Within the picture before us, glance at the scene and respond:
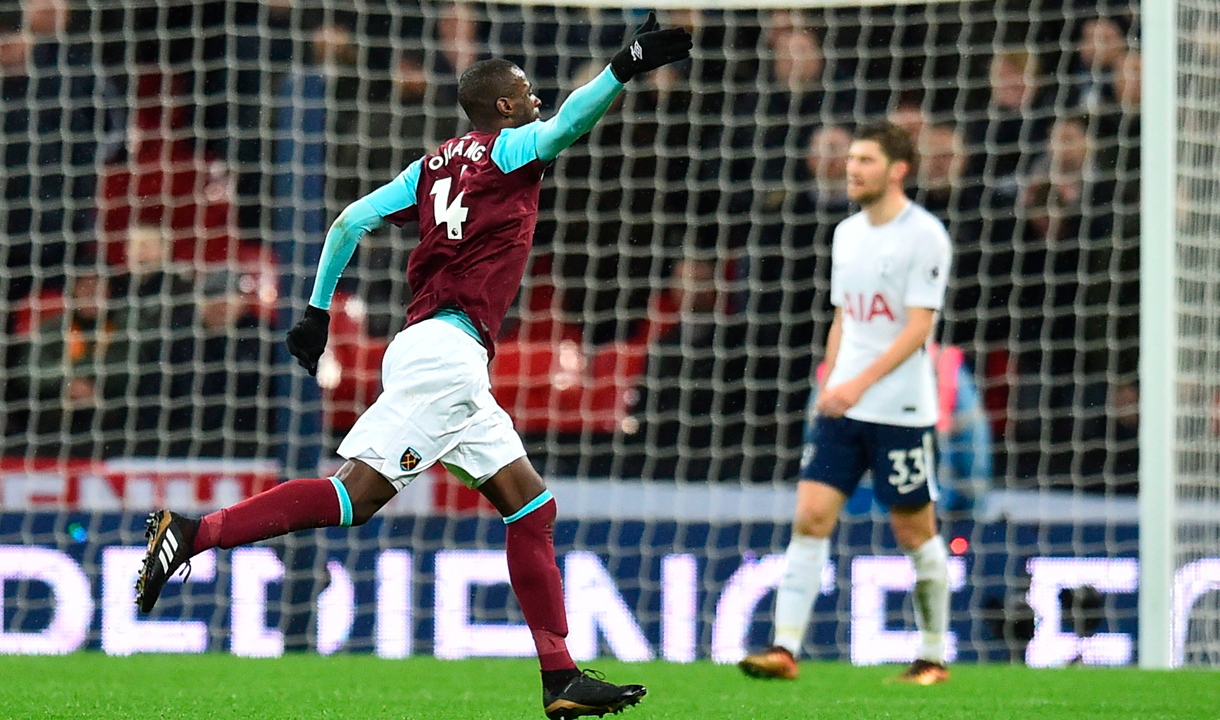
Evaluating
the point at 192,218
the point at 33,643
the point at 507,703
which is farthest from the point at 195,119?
the point at 507,703

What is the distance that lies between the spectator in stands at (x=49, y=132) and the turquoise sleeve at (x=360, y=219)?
399 cm

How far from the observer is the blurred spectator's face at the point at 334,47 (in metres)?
7.66

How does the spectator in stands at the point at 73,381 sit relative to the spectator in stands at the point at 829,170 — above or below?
Result: below

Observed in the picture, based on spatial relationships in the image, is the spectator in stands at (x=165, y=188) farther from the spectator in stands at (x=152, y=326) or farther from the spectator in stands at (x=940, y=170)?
the spectator in stands at (x=940, y=170)

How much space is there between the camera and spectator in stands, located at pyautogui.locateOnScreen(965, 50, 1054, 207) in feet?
25.6

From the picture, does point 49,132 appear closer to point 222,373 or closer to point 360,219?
point 222,373

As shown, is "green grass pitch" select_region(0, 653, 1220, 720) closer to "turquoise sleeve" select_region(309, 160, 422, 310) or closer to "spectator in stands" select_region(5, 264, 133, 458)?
"turquoise sleeve" select_region(309, 160, 422, 310)

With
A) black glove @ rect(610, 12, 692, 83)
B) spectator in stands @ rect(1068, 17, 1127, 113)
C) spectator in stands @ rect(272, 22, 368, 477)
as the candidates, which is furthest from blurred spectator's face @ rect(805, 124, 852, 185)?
black glove @ rect(610, 12, 692, 83)

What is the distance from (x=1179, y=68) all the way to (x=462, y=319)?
12.0ft

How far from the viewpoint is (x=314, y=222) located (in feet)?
23.5

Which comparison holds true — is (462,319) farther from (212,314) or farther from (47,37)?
(47,37)

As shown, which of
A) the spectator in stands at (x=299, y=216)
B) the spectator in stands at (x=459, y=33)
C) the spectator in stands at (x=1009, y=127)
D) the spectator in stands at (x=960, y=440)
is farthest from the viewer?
the spectator in stands at (x=459, y=33)

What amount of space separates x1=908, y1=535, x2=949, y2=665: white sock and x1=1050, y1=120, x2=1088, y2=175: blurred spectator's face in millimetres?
2832

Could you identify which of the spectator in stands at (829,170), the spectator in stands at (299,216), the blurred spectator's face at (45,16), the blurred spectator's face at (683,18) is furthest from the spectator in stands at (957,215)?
the blurred spectator's face at (45,16)
